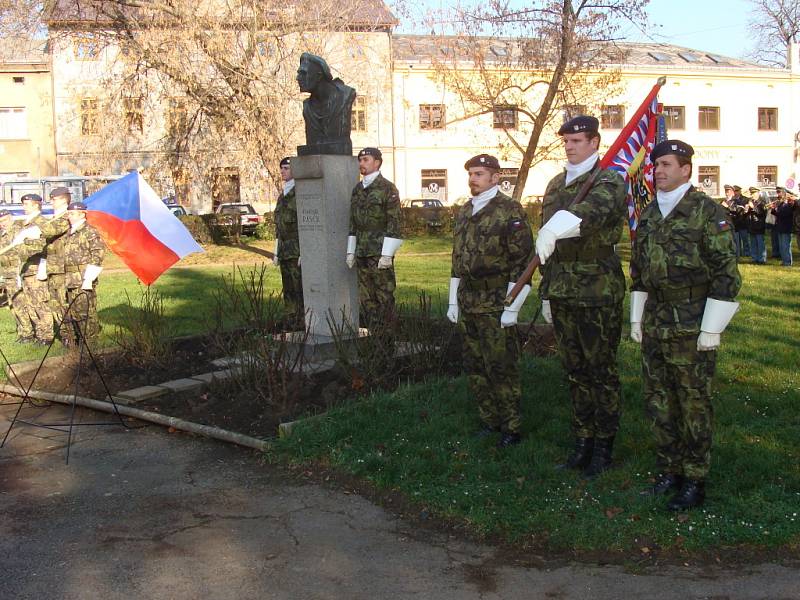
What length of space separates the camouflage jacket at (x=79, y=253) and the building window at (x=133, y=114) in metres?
13.5

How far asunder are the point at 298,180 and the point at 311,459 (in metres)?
3.48

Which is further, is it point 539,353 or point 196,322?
point 196,322

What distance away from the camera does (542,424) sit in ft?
20.4

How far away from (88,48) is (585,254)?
790 inches

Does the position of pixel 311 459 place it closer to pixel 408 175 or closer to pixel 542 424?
pixel 542 424

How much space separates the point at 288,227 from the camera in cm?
1004

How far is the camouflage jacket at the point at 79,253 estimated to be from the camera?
1007 cm

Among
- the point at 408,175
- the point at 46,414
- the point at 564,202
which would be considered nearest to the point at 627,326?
the point at 564,202

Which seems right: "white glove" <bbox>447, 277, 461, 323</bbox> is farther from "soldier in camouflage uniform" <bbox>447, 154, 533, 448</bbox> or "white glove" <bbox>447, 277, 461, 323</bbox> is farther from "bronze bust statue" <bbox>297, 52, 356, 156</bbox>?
"bronze bust statue" <bbox>297, 52, 356, 156</bbox>

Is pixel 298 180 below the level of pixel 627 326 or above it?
above

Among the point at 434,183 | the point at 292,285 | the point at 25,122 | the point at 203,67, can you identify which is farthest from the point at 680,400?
the point at 25,122

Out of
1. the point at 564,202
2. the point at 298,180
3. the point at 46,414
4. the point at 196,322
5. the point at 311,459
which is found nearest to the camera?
the point at 564,202

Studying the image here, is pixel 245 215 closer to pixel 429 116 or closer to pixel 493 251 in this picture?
pixel 429 116

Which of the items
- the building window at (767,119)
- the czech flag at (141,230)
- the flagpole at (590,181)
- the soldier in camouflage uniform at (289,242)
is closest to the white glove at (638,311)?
the flagpole at (590,181)
